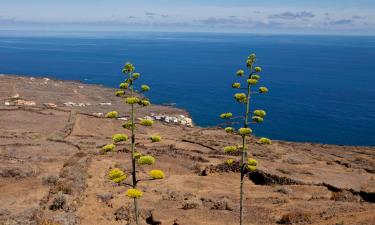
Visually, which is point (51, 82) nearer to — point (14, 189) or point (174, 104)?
point (174, 104)

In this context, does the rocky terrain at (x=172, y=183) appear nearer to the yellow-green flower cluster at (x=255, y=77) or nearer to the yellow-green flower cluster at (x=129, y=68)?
the yellow-green flower cluster at (x=129, y=68)

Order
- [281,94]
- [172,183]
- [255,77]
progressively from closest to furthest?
1. [255,77]
2. [172,183]
3. [281,94]

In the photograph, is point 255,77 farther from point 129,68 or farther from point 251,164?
point 129,68

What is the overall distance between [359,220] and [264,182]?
1333cm

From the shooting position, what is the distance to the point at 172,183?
34.9m

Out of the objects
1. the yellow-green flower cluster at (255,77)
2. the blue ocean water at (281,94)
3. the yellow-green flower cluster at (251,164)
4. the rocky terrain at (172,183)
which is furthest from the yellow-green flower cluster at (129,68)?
the blue ocean water at (281,94)

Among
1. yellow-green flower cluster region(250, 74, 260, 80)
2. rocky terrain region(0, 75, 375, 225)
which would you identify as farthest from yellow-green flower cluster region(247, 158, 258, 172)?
rocky terrain region(0, 75, 375, 225)

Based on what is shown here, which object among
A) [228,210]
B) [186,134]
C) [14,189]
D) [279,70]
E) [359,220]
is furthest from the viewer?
[279,70]

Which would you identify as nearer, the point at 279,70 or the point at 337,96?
the point at 337,96

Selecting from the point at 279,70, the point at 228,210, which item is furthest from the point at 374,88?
the point at 228,210

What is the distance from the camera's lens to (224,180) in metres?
36.5

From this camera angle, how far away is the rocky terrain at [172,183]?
24984mm

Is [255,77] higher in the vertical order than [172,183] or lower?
higher

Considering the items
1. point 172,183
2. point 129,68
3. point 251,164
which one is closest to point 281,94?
point 172,183
